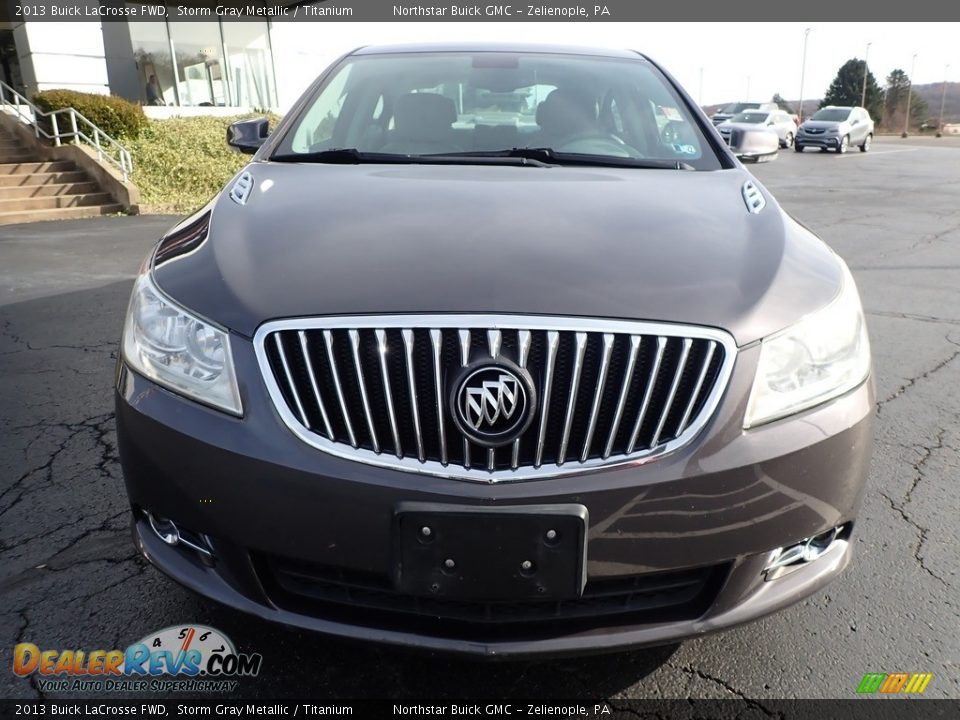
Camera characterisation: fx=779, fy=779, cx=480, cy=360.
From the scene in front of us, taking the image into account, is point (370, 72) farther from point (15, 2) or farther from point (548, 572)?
point (15, 2)

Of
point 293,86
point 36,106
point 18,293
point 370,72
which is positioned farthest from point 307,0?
point 370,72

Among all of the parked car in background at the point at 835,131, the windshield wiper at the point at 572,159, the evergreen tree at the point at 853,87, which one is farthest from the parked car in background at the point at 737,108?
the evergreen tree at the point at 853,87

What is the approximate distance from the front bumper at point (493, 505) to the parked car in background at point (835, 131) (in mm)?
27644

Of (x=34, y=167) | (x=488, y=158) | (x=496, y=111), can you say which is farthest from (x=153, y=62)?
(x=488, y=158)

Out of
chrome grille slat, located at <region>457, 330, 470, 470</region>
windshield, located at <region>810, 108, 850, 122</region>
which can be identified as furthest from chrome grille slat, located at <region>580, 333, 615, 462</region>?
windshield, located at <region>810, 108, 850, 122</region>

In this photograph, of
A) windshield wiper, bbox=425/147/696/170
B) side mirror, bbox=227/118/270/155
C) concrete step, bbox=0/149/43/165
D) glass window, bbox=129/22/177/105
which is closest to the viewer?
windshield wiper, bbox=425/147/696/170

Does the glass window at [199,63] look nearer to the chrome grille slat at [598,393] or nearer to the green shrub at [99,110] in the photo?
the green shrub at [99,110]

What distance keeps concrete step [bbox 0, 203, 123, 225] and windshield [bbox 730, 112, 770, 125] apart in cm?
2177

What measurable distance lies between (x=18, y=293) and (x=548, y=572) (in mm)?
5846

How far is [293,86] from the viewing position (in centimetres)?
2380

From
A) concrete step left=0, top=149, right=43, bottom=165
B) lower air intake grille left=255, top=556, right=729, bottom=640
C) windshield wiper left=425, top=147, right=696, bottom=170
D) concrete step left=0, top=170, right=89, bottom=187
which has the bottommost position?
concrete step left=0, top=170, right=89, bottom=187

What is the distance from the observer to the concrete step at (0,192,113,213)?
11203 mm

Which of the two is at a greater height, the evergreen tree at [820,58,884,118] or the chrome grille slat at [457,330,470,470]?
the chrome grille slat at [457,330,470,470]

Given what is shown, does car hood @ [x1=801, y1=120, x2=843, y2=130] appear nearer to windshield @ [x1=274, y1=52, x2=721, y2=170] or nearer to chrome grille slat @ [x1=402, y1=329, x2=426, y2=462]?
windshield @ [x1=274, y1=52, x2=721, y2=170]
